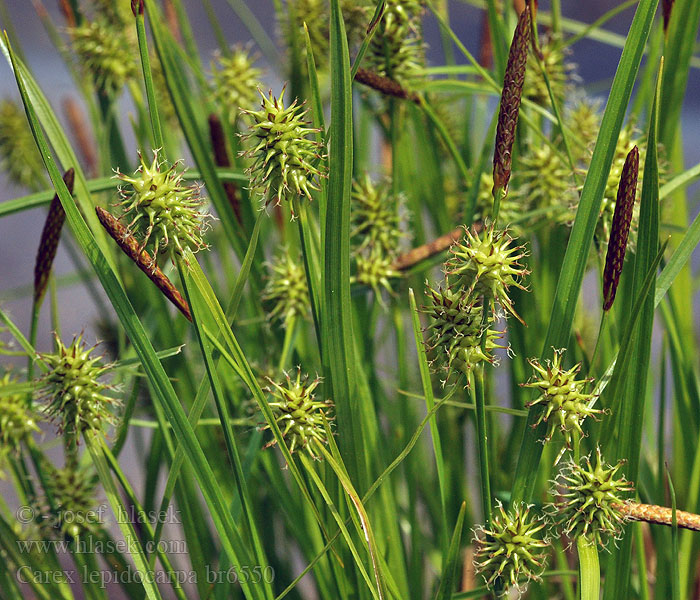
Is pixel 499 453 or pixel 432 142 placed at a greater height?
pixel 432 142

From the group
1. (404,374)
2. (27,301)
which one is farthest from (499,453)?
(27,301)

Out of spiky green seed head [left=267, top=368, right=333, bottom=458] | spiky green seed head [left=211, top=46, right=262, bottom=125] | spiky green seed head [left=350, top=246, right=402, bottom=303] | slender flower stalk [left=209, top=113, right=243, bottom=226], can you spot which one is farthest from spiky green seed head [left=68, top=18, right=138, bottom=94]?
spiky green seed head [left=267, top=368, right=333, bottom=458]

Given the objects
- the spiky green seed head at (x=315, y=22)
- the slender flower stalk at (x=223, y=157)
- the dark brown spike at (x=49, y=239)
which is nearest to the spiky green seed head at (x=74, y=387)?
the dark brown spike at (x=49, y=239)

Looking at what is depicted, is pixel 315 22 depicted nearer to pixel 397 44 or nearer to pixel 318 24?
pixel 318 24

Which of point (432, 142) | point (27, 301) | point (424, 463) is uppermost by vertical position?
point (432, 142)

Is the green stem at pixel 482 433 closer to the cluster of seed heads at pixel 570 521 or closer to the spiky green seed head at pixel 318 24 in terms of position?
the cluster of seed heads at pixel 570 521

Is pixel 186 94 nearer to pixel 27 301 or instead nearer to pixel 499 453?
pixel 499 453
